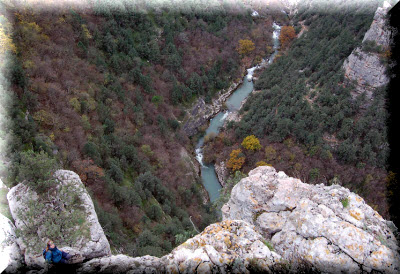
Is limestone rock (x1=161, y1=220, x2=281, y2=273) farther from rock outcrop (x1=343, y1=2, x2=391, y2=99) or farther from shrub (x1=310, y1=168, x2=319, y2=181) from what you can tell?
rock outcrop (x1=343, y1=2, x2=391, y2=99)

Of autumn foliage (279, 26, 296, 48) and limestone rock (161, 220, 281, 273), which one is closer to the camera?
limestone rock (161, 220, 281, 273)

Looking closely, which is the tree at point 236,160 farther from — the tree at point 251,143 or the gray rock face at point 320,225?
the gray rock face at point 320,225

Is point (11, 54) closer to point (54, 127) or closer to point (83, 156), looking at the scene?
point (54, 127)

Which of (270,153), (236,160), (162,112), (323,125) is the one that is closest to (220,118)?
(162,112)

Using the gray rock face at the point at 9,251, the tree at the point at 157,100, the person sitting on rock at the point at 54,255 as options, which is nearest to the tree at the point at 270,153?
the tree at the point at 157,100

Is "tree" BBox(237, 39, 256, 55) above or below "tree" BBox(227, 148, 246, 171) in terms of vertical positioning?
above

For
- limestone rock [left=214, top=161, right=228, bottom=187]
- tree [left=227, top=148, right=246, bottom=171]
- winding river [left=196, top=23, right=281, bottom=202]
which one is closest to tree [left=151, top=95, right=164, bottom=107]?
winding river [left=196, top=23, right=281, bottom=202]
